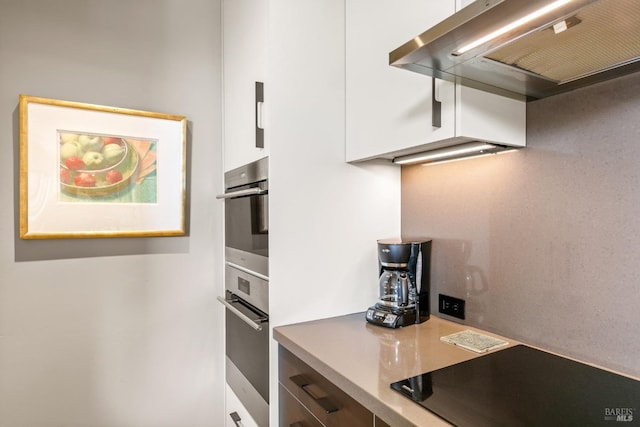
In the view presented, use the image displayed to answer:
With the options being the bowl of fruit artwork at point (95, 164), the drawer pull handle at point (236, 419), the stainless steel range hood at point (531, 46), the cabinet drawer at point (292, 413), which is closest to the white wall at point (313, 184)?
the cabinet drawer at point (292, 413)

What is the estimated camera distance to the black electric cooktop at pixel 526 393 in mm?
757

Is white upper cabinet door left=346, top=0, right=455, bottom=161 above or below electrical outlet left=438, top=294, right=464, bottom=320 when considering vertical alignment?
above

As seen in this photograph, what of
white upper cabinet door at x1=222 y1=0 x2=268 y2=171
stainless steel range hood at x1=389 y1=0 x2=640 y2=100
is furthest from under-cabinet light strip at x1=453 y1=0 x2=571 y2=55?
white upper cabinet door at x1=222 y1=0 x2=268 y2=171

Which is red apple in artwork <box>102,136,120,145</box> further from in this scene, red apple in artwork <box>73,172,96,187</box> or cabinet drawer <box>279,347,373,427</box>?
cabinet drawer <box>279,347,373,427</box>

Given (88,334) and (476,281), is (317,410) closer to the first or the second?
(476,281)

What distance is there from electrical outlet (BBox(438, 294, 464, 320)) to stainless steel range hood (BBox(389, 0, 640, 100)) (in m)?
0.77

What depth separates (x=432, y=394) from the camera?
85cm

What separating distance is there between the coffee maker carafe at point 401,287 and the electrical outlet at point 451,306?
2.9 inches

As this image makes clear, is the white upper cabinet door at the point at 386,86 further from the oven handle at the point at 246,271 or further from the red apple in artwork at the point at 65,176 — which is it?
the red apple in artwork at the point at 65,176

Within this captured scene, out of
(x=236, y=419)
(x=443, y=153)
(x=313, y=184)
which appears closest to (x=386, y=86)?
(x=443, y=153)

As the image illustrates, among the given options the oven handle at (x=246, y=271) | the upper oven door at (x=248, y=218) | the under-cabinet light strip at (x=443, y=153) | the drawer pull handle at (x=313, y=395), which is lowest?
the drawer pull handle at (x=313, y=395)

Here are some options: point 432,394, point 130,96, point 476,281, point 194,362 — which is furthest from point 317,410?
point 130,96

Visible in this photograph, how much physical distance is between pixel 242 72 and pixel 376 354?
128cm

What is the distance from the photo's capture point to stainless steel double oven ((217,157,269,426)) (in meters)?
1.42
